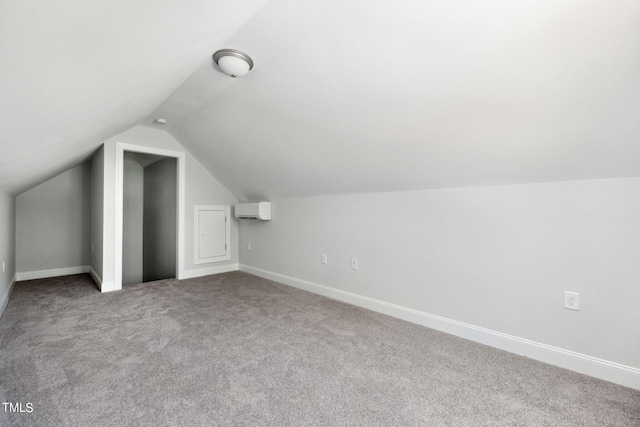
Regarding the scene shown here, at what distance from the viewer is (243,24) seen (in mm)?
1802

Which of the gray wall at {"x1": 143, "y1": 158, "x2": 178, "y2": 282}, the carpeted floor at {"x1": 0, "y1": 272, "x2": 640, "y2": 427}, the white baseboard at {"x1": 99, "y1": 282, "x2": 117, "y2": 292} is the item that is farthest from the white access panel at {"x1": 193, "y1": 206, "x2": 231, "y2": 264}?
the carpeted floor at {"x1": 0, "y1": 272, "x2": 640, "y2": 427}

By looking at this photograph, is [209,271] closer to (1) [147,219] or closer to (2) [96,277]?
(2) [96,277]

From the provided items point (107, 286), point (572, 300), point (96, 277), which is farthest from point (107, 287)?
point (572, 300)

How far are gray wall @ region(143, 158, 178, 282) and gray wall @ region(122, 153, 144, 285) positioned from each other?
0.12m

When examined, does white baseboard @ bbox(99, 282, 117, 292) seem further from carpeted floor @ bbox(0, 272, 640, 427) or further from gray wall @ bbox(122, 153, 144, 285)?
gray wall @ bbox(122, 153, 144, 285)

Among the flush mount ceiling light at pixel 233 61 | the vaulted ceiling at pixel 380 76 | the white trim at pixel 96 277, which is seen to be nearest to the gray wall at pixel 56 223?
the white trim at pixel 96 277

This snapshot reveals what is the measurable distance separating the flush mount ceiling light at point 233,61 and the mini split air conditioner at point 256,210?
7.81ft

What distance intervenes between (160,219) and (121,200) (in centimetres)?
168

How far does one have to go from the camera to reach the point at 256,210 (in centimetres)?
445

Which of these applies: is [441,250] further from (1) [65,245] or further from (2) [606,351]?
(1) [65,245]

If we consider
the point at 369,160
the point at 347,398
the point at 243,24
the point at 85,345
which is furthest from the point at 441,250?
the point at 85,345

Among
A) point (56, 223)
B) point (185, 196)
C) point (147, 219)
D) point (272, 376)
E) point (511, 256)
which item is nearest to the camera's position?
point (272, 376)

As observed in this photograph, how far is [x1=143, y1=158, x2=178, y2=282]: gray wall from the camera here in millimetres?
5141

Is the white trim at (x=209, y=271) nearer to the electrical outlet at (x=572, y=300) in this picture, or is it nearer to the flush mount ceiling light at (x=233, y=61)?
the flush mount ceiling light at (x=233, y=61)
